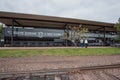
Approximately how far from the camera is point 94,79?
6789 millimetres

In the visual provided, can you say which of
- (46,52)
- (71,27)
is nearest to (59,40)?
(71,27)

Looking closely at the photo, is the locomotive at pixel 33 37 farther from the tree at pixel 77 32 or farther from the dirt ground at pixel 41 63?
the dirt ground at pixel 41 63

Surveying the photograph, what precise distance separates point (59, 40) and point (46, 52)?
13243 millimetres

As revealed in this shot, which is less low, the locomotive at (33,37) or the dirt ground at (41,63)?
the locomotive at (33,37)

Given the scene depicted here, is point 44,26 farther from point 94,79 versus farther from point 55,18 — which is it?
point 94,79

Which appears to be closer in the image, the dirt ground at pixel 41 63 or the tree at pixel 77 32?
the dirt ground at pixel 41 63

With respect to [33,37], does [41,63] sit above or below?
below

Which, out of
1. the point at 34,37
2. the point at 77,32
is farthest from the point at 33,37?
the point at 77,32

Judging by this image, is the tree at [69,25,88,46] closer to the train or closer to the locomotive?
the train

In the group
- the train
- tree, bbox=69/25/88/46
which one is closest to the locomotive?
the train

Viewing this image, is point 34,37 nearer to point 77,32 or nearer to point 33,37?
point 33,37

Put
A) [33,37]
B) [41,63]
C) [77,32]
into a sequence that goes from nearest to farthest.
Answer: [41,63], [33,37], [77,32]

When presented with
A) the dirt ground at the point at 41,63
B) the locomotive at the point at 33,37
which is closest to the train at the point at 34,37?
the locomotive at the point at 33,37

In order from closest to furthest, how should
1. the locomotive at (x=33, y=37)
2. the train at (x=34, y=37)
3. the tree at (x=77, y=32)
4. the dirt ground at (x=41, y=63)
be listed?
the dirt ground at (x=41, y=63)
the train at (x=34, y=37)
the locomotive at (x=33, y=37)
the tree at (x=77, y=32)
